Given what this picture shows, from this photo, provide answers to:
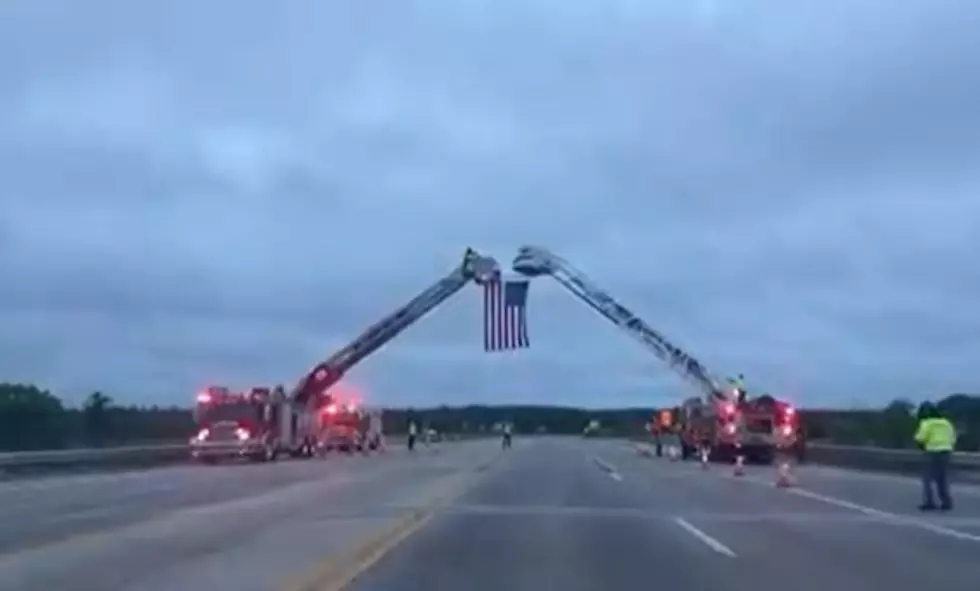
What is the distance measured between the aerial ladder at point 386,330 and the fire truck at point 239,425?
13.8ft

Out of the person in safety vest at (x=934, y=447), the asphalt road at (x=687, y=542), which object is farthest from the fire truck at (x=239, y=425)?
the person in safety vest at (x=934, y=447)

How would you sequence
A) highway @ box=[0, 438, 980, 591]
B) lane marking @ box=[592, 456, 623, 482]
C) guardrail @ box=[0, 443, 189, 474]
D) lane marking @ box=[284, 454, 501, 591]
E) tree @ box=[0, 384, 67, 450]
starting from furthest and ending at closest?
tree @ box=[0, 384, 67, 450]
lane marking @ box=[592, 456, 623, 482]
guardrail @ box=[0, 443, 189, 474]
highway @ box=[0, 438, 980, 591]
lane marking @ box=[284, 454, 501, 591]

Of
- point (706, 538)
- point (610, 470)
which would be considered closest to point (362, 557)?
point (706, 538)

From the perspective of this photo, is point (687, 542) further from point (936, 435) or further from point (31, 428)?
point (31, 428)

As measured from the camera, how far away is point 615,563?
21547mm

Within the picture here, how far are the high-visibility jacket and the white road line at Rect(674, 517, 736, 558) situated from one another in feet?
16.7

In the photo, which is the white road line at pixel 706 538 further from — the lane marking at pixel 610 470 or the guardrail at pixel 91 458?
the guardrail at pixel 91 458

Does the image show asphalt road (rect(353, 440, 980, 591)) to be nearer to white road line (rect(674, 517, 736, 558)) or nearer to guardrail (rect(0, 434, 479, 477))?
white road line (rect(674, 517, 736, 558))

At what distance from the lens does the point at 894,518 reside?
3089cm

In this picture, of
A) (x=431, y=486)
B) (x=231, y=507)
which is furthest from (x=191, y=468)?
(x=231, y=507)

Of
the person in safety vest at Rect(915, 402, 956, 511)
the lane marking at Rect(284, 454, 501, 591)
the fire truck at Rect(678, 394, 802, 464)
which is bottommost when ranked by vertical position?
the lane marking at Rect(284, 454, 501, 591)

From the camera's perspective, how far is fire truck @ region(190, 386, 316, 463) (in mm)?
67812

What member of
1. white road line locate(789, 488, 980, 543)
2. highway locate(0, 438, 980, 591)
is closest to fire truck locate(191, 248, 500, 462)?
highway locate(0, 438, 980, 591)

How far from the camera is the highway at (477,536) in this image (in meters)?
19.2
